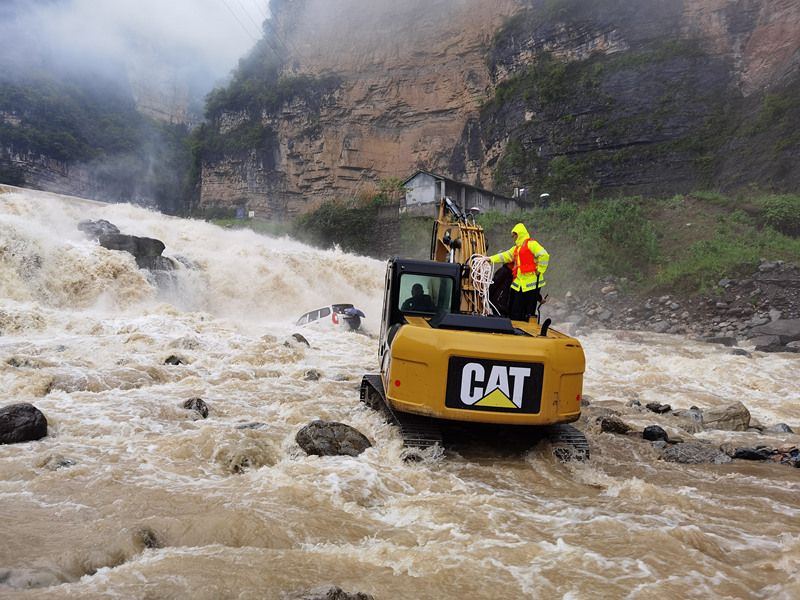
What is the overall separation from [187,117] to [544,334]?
10758 cm

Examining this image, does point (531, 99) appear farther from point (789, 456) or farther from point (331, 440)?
point (331, 440)

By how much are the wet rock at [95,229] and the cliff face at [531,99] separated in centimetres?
2741

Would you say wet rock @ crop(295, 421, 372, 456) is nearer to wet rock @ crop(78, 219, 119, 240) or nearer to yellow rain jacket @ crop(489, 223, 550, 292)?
yellow rain jacket @ crop(489, 223, 550, 292)

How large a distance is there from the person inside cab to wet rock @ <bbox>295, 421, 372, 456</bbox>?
1.53 meters

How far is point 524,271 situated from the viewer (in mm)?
6746

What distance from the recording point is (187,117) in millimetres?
100500

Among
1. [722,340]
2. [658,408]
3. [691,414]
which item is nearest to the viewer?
[691,414]

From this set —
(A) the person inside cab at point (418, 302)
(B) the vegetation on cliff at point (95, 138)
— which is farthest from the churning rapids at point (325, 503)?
(B) the vegetation on cliff at point (95, 138)

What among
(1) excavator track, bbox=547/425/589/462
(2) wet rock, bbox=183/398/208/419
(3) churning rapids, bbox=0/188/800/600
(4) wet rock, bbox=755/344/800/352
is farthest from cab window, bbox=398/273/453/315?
(4) wet rock, bbox=755/344/800/352

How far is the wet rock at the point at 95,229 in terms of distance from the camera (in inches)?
757

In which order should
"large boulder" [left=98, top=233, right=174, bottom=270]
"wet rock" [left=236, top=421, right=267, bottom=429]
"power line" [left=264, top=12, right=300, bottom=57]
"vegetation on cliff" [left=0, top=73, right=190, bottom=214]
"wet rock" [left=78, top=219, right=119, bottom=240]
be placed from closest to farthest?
"wet rock" [left=236, top=421, right=267, bottom=429]
"large boulder" [left=98, top=233, right=174, bottom=270]
"wet rock" [left=78, top=219, right=119, bottom=240]
"power line" [left=264, top=12, right=300, bottom=57]
"vegetation on cliff" [left=0, top=73, right=190, bottom=214]

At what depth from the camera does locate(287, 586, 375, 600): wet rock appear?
2654 mm

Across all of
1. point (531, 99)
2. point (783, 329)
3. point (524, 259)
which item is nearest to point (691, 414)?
point (524, 259)

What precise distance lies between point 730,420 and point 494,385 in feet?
13.9
